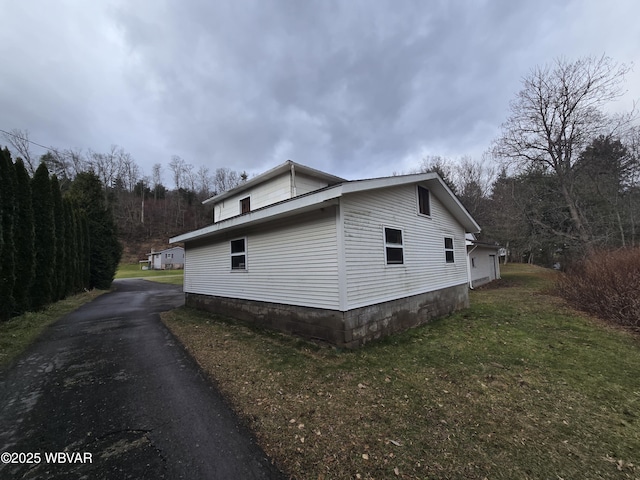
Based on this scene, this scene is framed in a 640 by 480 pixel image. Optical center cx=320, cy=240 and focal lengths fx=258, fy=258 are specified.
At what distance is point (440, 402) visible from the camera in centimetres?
359

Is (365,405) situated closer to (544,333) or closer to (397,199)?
Answer: (397,199)

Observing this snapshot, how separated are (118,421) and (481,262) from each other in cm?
2229

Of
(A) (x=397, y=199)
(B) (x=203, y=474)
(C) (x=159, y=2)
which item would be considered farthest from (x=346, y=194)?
(C) (x=159, y=2)

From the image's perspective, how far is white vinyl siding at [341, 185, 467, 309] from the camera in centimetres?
571

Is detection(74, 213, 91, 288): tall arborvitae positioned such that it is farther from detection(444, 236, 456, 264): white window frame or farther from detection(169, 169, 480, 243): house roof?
detection(444, 236, 456, 264): white window frame

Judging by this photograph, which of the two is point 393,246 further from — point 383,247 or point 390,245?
point 383,247

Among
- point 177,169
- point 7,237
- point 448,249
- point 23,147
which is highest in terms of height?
point 177,169

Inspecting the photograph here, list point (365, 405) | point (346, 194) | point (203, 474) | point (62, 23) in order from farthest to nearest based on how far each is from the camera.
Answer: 1. point (62, 23)
2. point (346, 194)
3. point (365, 405)
4. point (203, 474)

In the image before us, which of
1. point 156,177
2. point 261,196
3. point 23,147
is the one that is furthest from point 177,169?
point 261,196

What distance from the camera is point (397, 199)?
24.4 ft

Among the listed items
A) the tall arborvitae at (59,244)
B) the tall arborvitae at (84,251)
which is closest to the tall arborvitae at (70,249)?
the tall arborvitae at (59,244)

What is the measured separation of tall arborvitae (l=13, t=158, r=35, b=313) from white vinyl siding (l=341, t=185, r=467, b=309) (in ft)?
37.1

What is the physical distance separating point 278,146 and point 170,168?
44.6 metres

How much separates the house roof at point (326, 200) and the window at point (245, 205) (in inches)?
126
